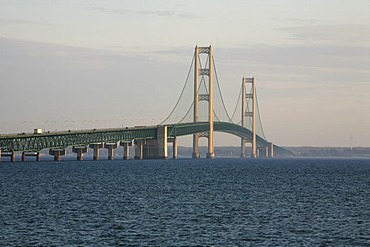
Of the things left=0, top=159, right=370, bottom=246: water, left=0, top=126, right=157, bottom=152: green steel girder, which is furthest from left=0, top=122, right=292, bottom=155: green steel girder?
left=0, top=159, right=370, bottom=246: water

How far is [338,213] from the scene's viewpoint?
5922cm

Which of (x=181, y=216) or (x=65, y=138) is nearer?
(x=181, y=216)

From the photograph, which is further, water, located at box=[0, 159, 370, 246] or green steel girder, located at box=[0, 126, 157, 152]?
green steel girder, located at box=[0, 126, 157, 152]

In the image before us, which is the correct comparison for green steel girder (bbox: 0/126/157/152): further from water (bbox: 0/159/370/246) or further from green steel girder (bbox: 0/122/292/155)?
water (bbox: 0/159/370/246)

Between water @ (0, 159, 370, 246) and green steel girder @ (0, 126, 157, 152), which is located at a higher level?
green steel girder @ (0, 126, 157, 152)

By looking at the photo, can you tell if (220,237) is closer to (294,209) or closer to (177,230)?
(177,230)

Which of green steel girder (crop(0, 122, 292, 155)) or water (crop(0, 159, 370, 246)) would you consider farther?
green steel girder (crop(0, 122, 292, 155))

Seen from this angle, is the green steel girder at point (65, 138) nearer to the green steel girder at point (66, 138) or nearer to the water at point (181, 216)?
the green steel girder at point (66, 138)

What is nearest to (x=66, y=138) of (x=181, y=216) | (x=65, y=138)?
(x=65, y=138)

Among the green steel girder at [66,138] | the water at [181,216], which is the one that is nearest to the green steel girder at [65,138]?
the green steel girder at [66,138]

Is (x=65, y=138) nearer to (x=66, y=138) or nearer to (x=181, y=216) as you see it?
(x=66, y=138)

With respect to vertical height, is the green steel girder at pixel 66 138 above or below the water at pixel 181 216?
above

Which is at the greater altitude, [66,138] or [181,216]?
[66,138]

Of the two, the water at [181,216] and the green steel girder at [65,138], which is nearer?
the water at [181,216]
